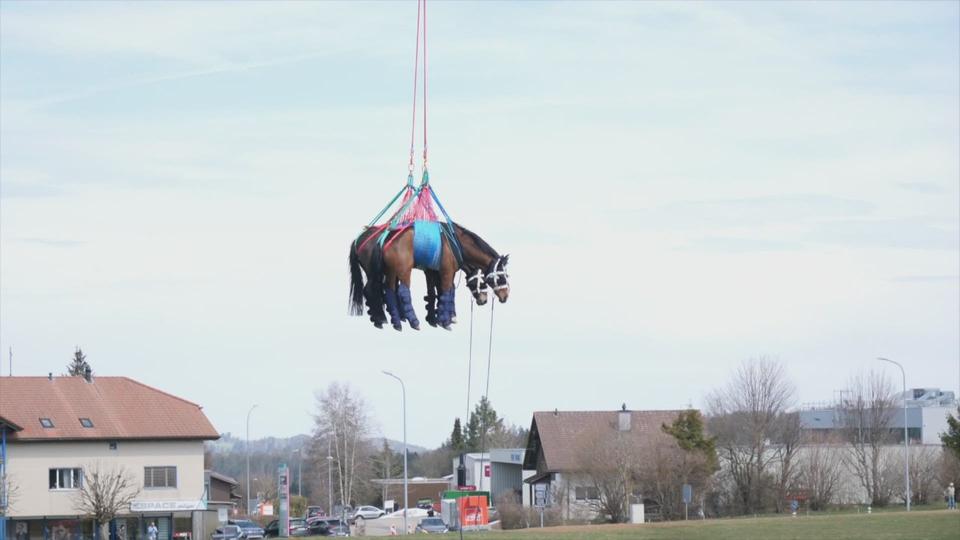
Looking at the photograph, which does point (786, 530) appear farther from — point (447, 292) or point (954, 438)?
point (447, 292)

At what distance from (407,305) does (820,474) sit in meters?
63.7

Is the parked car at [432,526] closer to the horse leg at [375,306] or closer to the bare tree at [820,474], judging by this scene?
the bare tree at [820,474]

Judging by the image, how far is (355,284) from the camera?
1602 centimetres

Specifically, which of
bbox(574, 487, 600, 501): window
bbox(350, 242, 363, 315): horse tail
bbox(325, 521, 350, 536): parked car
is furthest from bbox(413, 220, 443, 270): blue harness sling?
bbox(574, 487, 600, 501): window

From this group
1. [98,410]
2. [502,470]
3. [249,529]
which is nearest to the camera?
[98,410]

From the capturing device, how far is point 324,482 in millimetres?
114375

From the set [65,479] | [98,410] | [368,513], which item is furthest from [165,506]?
[368,513]

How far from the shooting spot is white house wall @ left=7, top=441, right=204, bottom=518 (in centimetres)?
6700

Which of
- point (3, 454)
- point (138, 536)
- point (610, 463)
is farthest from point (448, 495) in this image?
point (3, 454)

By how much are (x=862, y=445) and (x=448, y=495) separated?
2722cm

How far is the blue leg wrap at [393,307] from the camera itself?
15625mm

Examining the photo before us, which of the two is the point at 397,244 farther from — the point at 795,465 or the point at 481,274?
the point at 795,465

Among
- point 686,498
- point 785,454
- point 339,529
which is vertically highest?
point 785,454

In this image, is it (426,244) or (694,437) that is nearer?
(426,244)
